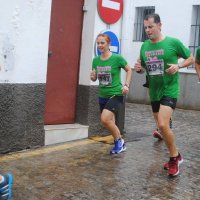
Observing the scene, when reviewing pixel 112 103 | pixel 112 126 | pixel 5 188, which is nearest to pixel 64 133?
pixel 112 126

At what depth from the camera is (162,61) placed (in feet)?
17.5

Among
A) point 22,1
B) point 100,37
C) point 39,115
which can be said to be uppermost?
point 22,1

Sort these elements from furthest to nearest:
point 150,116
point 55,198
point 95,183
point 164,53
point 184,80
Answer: point 184,80 → point 150,116 → point 164,53 → point 95,183 → point 55,198

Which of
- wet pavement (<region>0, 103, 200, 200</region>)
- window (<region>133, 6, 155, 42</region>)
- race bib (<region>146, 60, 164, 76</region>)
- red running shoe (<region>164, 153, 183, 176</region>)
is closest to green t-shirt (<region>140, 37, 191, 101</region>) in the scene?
race bib (<region>146, 60, 164, 76</region>)

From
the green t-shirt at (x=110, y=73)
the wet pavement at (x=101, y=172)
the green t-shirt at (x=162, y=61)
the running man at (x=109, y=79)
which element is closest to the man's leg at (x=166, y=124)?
the green t-shirt at (x=162, y=61)

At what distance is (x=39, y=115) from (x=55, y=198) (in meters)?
2.24

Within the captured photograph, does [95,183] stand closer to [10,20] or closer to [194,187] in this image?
[194,187]

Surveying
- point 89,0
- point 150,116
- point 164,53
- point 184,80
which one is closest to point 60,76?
point 89,0

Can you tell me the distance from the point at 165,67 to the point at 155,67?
0.13 m

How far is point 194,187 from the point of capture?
4.91 metres

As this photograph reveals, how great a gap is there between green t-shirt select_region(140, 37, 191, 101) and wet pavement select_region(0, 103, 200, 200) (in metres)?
1.04

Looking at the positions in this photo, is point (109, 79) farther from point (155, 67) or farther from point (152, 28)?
point (152, 28)

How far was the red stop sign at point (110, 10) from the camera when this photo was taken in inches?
280

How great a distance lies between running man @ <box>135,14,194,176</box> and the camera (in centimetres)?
528
